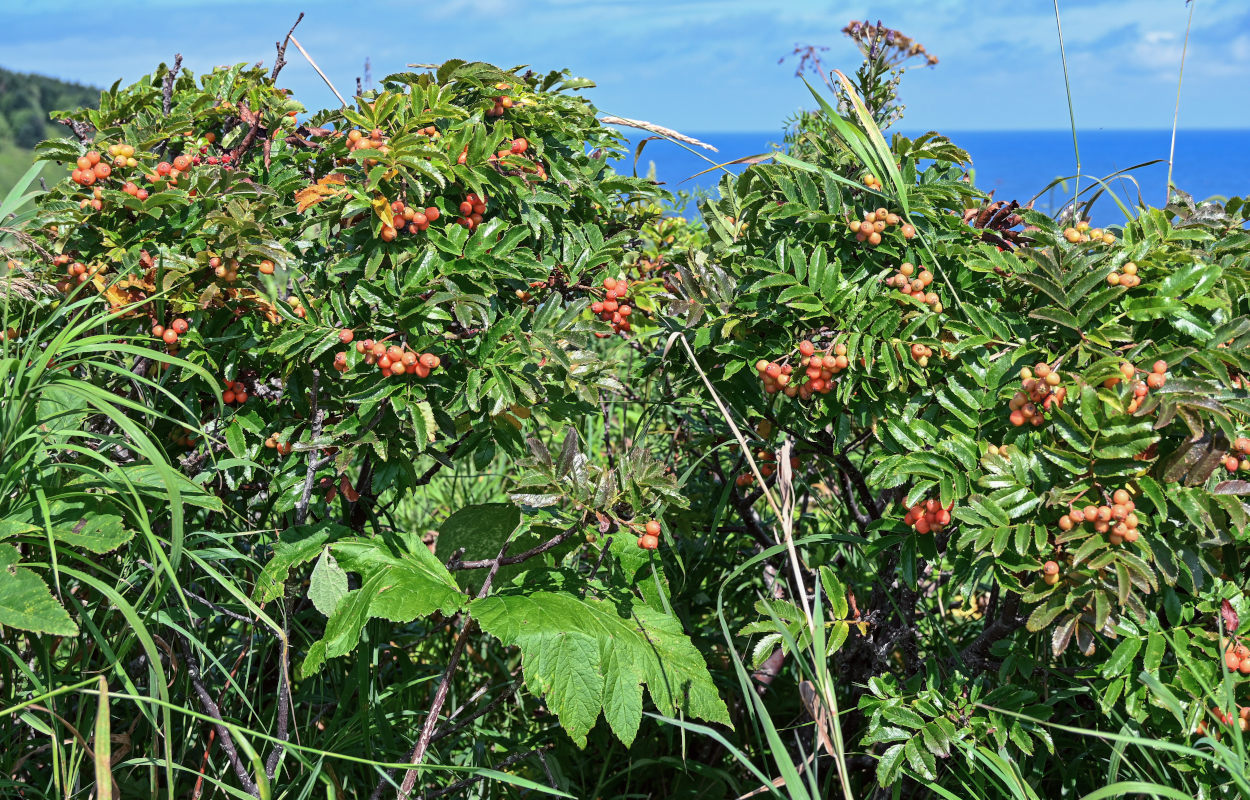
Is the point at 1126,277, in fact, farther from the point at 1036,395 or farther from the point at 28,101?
the point at 28,101

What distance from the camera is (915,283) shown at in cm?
175

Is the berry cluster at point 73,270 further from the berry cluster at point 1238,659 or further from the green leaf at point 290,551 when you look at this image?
the berry cluster at point 1238,659

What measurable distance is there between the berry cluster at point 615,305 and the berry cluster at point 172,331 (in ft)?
2.87

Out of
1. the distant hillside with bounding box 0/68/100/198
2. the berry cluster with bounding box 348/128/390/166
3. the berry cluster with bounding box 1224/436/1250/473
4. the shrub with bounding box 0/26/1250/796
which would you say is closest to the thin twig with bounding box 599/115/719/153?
the shrub with bounding box 0/26/1250/796

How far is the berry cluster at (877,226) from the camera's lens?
177cm

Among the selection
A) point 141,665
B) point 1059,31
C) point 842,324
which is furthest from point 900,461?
point 141,665

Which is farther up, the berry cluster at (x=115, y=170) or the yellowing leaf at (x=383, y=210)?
the berry cluster at (x=115, y=170)

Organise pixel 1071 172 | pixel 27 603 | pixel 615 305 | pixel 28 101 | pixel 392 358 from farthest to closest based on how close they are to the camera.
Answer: pixel 28 101 → pixel 1071 172 → pixel 615 305 → pixel 392 358 → pixel 27 603

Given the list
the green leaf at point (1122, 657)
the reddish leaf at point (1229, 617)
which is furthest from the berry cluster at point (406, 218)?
the reddish leaf at point (1229, 617)

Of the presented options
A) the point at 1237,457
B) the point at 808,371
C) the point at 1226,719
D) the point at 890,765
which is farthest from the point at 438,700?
the point at 1237,457

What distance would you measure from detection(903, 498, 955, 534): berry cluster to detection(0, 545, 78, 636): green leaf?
54.3 inches

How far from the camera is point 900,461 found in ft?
5.31

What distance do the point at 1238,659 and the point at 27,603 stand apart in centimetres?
197

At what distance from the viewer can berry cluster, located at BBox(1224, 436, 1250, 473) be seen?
1.49 m
